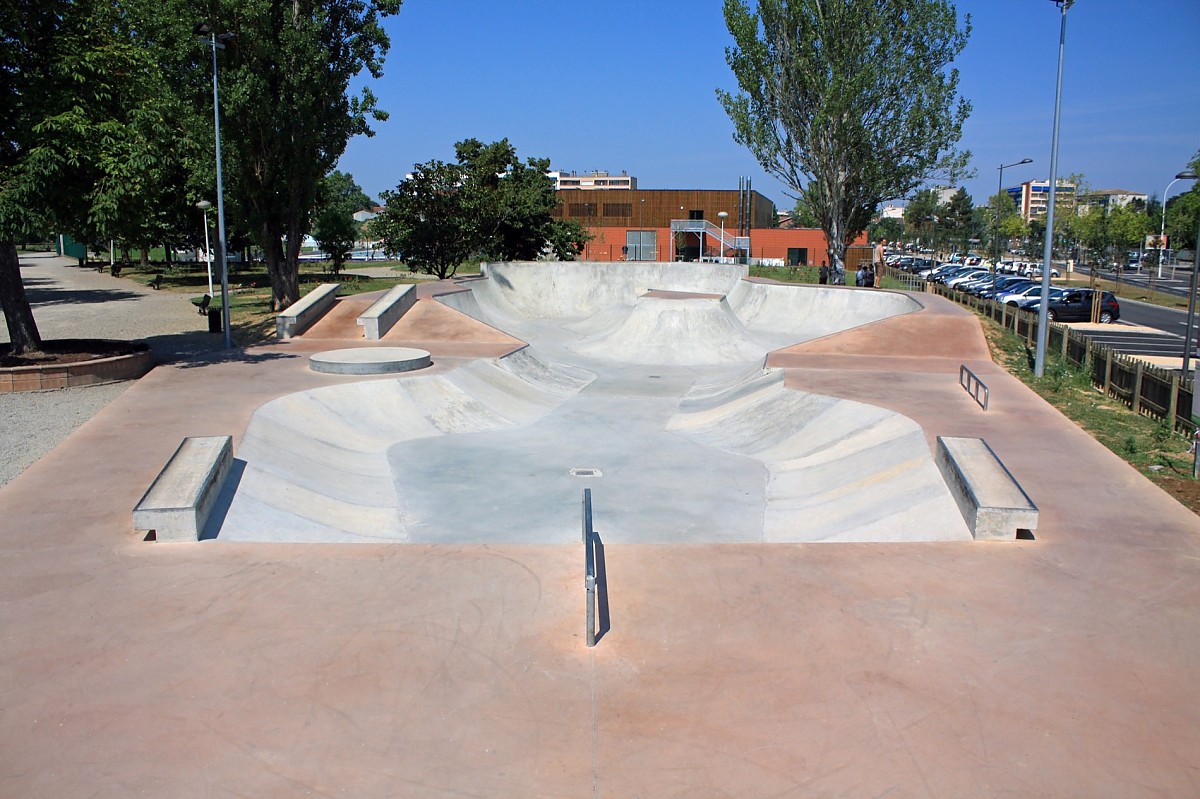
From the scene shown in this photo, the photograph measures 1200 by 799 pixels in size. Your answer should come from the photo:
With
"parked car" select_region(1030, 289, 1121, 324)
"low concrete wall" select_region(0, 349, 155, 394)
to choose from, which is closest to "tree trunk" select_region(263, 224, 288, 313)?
"low concrete wall" select_region(0, 349, 155, 394)

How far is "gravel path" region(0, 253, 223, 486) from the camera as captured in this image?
1258 centimetres

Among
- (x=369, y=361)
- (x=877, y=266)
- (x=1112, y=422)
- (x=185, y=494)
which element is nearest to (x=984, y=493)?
(x=1112, y=422)

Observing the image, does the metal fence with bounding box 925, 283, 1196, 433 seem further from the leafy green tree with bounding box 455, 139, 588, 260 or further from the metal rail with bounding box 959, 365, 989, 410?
the leafy green tree with bounding box 455, 139, 588, 260

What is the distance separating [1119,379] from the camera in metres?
17.5

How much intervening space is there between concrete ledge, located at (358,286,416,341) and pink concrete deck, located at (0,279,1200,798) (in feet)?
44.4

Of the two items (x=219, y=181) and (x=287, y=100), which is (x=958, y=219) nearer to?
(x=287, y=100)

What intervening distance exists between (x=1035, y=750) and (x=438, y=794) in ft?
12.2

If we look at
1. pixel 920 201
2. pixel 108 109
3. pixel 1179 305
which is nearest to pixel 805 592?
pixel 108 109

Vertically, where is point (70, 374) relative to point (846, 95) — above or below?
below

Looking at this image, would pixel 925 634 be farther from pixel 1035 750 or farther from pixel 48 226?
pixel 48 226

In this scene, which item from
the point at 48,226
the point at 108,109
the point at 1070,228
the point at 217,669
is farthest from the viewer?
the point at 1070,228

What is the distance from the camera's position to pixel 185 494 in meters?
8.72

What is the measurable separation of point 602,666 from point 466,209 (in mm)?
32308

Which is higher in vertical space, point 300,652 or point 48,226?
point 48,226
